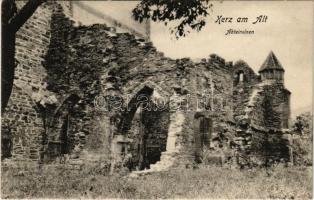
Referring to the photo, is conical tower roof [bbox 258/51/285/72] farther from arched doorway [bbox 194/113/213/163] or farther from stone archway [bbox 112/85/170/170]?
arched doorway [bbox 194/113/213/163]

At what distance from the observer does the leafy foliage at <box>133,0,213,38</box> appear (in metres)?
8.31

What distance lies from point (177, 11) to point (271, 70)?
17.4 m

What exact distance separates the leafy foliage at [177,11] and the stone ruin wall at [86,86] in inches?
257

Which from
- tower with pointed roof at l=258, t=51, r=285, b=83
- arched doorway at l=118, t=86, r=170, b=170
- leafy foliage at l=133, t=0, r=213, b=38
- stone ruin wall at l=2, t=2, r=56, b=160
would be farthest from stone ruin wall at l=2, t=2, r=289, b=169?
tower with pointed roof at l=258, t=51, r=285, b=83

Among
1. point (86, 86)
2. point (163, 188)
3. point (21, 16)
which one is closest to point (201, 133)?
point (86, 86)

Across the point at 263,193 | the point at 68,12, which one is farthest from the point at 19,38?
the point at 263,193

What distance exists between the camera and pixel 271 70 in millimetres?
24641

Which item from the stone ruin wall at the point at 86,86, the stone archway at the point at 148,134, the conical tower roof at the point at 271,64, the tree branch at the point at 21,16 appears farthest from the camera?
the conical tower roof at the point at 271,64

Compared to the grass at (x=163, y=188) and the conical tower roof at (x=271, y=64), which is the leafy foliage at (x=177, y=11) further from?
the conical tower roof at (x=271, y=64)

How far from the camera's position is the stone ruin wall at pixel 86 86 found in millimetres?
14867

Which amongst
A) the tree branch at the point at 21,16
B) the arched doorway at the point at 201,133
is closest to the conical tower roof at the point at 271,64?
the arched doorway at the point at 201,133

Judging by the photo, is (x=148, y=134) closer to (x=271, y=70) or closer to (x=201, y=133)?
(x=201, y=133)

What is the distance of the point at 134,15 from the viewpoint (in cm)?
859

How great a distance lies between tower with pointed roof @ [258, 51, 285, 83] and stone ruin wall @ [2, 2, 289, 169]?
26.7 feet
